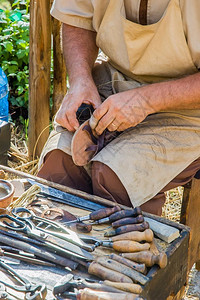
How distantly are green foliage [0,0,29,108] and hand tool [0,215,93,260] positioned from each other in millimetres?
2312

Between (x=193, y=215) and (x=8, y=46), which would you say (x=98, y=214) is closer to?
(x=193, y=215)

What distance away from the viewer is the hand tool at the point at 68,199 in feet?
7.06

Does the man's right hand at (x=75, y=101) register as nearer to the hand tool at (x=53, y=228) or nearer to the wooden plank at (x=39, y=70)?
the hand tool at (x=53, y=228)

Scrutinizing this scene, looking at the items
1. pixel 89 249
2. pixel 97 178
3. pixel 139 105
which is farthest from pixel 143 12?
pixel 89 249

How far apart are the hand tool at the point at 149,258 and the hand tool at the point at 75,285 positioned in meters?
0.18

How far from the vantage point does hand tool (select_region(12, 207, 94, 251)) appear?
1.87 meters

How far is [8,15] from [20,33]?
271 mm

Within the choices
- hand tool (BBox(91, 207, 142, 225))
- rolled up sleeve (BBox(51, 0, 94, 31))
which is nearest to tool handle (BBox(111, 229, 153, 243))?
hand tool (BBox(91, 207, 142, 225))

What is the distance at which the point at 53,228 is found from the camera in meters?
1.97

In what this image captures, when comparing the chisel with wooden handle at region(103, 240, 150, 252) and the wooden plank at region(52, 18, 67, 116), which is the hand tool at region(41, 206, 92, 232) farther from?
the wooden plank at region(52, 18, 67, 116)

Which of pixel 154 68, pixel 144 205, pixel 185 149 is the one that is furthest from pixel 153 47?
pixel 144 205

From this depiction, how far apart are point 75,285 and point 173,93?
1.03 metres

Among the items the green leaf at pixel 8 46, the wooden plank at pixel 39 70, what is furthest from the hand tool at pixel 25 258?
the green leaf at pixel 8 46

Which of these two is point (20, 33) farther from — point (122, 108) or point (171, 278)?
point (171, 278)
